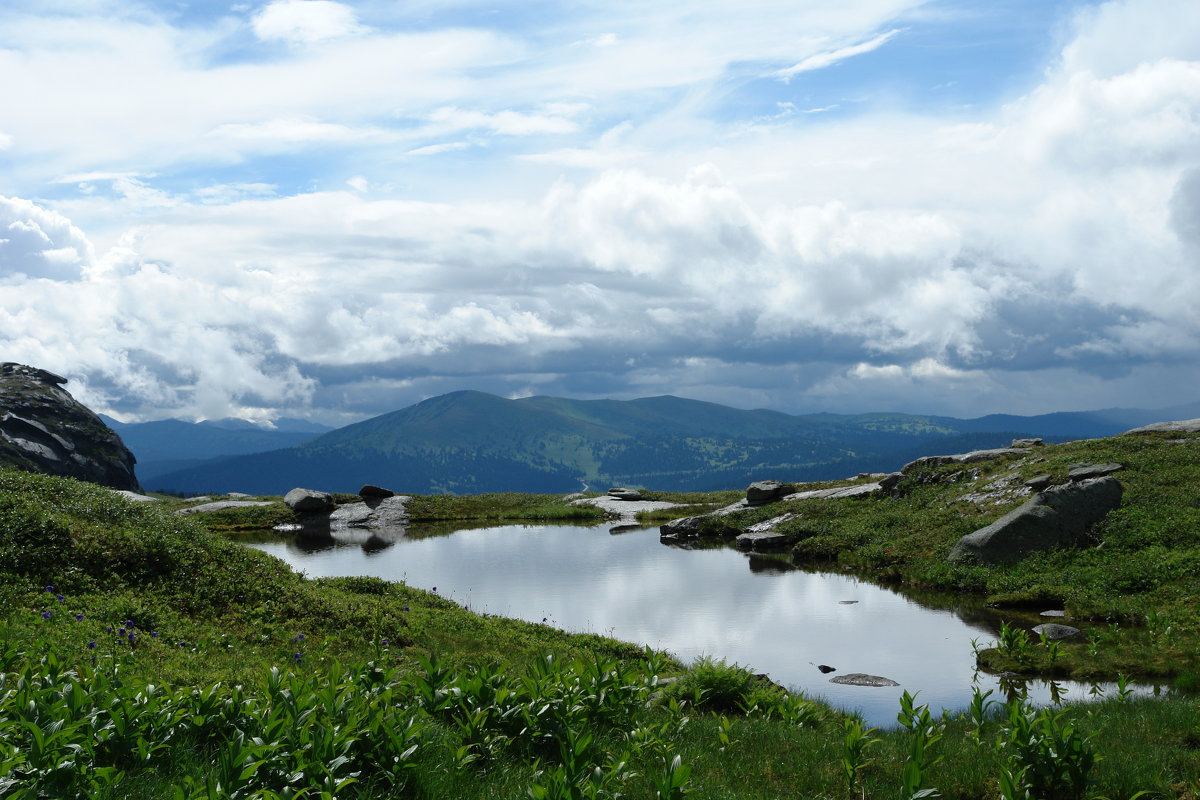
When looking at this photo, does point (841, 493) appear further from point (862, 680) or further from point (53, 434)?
point (53, 434)

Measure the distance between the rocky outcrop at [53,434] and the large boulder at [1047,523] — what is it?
144m

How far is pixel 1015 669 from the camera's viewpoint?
2262cm

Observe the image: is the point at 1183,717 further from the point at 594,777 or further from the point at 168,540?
the point at 168,540

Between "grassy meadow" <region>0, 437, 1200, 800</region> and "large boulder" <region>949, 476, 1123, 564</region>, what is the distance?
2009 millimetres

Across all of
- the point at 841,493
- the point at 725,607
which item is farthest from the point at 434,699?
the point at 841,493

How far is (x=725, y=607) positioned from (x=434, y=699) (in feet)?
73.8

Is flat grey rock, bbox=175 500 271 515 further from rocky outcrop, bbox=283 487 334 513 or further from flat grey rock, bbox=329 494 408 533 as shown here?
flat grey rock, bbox=329 494 408 533

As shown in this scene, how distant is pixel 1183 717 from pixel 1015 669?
27.1ft

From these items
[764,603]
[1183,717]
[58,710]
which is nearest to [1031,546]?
[764,603]

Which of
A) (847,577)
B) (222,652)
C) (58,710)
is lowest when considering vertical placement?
(847,577)

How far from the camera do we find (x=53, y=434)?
158 meters

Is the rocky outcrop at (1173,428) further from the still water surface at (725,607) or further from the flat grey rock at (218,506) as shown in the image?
the flat grey rock at (218,506)

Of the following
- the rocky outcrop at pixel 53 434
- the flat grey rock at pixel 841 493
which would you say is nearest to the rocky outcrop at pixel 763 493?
the flat grey rock at pixel 841 493

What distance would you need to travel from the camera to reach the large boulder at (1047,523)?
115 ft
